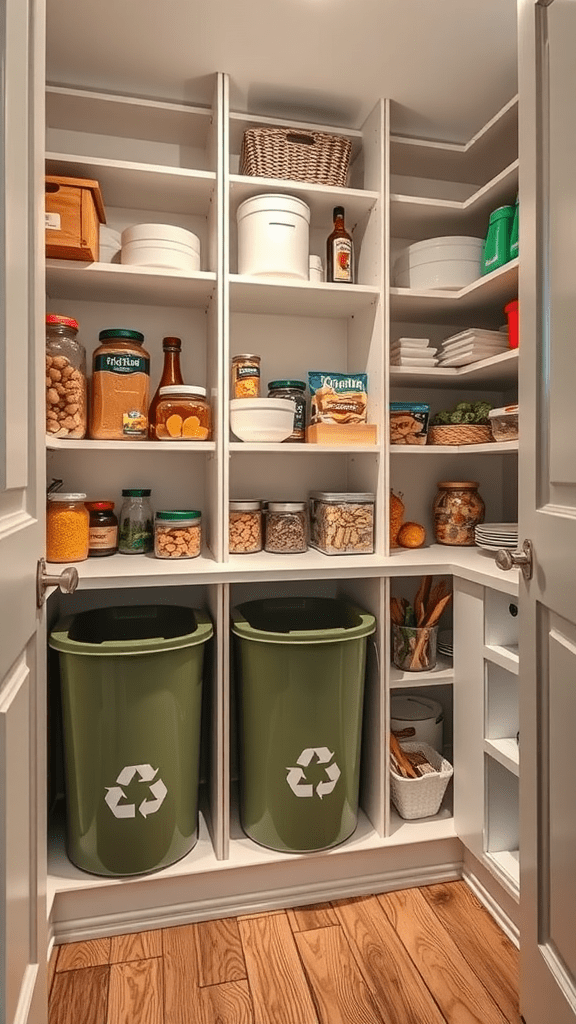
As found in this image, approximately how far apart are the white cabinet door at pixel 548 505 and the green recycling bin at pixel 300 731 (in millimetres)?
572

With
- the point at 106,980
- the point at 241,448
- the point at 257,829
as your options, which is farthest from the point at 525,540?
the point at 106,980

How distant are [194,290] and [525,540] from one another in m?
1.22

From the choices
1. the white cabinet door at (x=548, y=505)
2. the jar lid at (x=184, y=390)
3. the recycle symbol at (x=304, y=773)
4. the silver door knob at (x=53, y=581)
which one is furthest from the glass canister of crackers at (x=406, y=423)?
the silver door knob at (x=53, y=581)

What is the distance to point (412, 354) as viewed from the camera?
206 centimetres

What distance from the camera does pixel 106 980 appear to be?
1.46 meters

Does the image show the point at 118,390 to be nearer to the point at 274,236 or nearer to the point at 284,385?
the point at 284,385

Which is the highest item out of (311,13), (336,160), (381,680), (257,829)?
(311,13)

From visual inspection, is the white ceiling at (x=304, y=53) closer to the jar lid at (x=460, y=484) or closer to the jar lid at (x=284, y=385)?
the jar lid at (x=284, y=385)

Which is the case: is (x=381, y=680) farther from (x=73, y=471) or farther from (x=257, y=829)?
(x=73, y=471)

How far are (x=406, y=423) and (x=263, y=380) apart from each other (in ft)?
1.62

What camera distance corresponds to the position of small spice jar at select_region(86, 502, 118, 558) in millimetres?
1857

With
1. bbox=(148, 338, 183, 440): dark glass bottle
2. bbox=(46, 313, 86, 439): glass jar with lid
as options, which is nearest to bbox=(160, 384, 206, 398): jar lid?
bbox=(148, 338, 183, 440): dark glass bottle

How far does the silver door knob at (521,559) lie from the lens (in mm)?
1127

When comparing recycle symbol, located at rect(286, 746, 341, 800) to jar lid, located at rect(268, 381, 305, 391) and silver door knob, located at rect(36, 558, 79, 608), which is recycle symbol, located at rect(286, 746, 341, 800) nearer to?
silver door knob, located at rect(36, 558, 79, 608)
